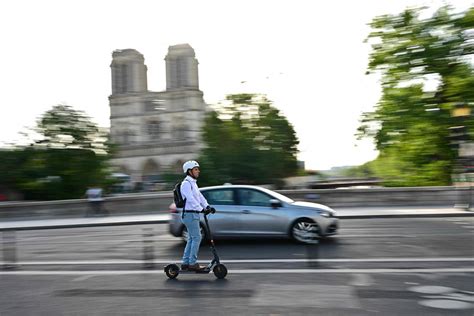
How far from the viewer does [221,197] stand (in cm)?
1306

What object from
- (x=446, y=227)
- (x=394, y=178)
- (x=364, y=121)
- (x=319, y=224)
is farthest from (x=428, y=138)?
(x=319, y=224)

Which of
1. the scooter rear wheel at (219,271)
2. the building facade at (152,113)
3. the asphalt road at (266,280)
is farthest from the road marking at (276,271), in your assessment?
the building facade at (152,113)

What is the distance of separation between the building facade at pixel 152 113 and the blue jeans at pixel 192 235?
338 feet

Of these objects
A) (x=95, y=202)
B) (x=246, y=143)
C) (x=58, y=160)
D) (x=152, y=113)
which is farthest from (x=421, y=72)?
(x=152, y=113)

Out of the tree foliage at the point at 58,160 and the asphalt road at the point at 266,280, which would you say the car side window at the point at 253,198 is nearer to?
the asphalt road at the point at 266,280

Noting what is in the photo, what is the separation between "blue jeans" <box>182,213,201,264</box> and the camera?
8.62m

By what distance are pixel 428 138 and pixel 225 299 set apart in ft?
87.3

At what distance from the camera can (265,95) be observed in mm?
38656

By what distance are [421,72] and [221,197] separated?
797 inches

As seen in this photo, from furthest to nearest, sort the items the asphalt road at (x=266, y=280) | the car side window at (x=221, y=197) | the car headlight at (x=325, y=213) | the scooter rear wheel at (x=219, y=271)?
the car side window at (x=221, y=197)
the car headlight at (x=325, y=213)
the scooter rear wheel at (x=219, y=271)
the asphalt road at (x=266, y=280)

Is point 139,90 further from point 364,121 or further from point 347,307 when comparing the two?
point 347,307

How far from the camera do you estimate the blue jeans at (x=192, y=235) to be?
8617 mm

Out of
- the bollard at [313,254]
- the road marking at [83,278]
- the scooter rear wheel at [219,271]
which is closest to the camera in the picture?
the scooter rear wheel at [219,271]

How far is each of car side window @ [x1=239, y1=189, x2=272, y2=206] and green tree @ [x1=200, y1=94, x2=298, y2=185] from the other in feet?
70.9
